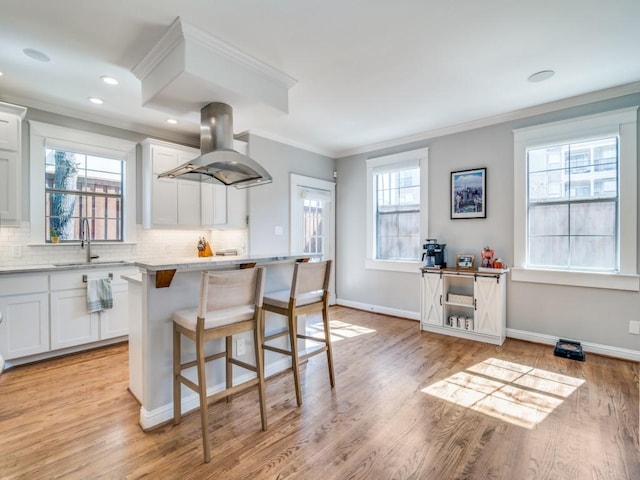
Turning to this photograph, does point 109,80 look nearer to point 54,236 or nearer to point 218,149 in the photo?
point 218,149

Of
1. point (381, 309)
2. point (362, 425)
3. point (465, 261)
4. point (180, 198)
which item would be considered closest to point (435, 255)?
point (465, 261)

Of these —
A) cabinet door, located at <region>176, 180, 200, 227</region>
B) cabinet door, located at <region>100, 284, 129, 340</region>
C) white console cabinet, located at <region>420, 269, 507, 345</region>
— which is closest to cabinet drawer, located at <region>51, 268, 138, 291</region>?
cabinet door, located at <region>100, 284, 129, 340</region>

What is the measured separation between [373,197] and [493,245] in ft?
6.36

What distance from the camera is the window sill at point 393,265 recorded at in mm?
4684

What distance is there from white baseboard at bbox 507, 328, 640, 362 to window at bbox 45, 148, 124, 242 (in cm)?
512

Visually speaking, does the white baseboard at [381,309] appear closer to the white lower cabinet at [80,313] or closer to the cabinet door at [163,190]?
the cabinet door at [163,190]

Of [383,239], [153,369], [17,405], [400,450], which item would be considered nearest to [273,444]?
[400,450]

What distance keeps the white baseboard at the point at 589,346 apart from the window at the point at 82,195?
16.8 feet

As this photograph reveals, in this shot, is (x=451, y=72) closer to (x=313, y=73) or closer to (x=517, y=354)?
(x=313, y=73)

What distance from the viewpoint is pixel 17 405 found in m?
2.35

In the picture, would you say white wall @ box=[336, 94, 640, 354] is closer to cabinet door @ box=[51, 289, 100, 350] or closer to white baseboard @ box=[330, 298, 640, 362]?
white baseboard @ box=[330, 298, 640, 362]

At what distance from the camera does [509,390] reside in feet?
8.38

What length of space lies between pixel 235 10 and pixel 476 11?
1.59m

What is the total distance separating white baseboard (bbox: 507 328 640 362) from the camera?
10.4 feet
